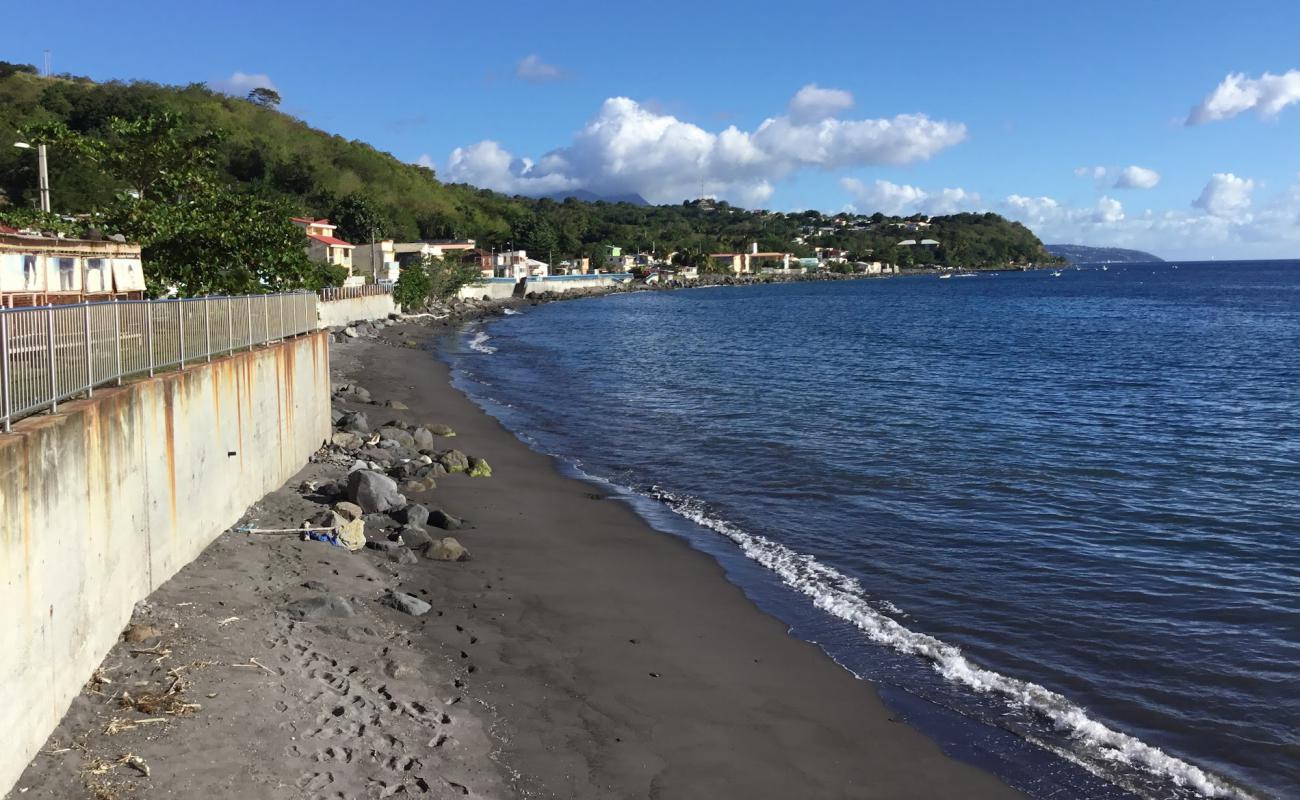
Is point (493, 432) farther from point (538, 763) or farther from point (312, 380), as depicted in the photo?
point (538, 763)

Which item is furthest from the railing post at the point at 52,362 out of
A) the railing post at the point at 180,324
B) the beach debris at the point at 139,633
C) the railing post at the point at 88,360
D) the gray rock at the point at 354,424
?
the gray rock at the point at 354,424

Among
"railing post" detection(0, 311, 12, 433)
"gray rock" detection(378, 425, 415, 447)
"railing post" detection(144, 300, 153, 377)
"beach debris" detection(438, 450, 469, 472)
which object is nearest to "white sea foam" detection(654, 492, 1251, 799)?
"beach debris" detection(438, 450, 469, 472)

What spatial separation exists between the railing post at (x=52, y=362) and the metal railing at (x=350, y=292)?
153ft

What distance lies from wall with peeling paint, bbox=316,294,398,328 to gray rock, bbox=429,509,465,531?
112 feet

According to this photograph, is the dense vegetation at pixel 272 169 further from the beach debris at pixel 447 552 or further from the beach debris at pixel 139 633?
the beach debris at pixel 139 633

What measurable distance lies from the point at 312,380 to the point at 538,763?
13.3 meters

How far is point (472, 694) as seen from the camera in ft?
31.5

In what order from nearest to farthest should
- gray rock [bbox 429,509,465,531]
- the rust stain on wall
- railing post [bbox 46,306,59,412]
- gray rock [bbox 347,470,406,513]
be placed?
railing post [bbox 46,306,59,412] < the rust stain on wall < gray rock [bbox 347,470,406,513] < gray rock [bbox 429,509,465,531]

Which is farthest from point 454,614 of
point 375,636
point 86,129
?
point 86,129

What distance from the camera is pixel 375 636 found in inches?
414

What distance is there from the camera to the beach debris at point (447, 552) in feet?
45.8

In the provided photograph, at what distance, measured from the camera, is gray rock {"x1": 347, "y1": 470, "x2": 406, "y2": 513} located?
50.5 feet

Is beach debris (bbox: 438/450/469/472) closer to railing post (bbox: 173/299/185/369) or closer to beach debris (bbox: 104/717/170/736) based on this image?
railing post (bbox: 173/299/185/369)

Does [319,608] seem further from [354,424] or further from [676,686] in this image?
[354,424]
